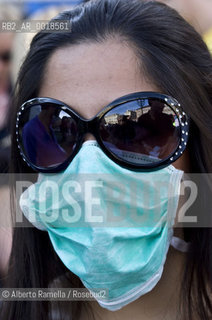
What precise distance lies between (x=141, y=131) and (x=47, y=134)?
0.33m

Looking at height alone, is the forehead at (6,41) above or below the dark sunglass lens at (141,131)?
above

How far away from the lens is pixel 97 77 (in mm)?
1354

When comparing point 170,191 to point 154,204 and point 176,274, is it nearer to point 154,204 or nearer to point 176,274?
point 154,204

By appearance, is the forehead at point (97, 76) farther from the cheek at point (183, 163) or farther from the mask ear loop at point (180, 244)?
the mask ear loop at point (180, 244)

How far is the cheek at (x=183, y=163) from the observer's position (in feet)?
4.66

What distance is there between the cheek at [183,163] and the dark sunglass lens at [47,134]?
34 centimetres

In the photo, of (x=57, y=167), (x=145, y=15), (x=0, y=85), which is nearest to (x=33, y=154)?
(x=57, y=167)

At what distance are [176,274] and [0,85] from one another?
211cm

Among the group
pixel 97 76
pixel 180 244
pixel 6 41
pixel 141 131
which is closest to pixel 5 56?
pixel 6 41

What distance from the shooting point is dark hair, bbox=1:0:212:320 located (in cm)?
137

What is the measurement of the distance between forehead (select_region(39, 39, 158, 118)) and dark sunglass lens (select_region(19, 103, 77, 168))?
56 mm

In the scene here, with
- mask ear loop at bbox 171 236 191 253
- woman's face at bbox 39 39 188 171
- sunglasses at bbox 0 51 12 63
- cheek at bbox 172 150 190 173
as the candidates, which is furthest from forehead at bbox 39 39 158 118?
sunglasses at bbox 0 51 12 63

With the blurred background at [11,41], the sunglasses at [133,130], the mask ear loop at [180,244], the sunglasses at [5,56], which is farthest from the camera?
the sunglasses at [5,56]

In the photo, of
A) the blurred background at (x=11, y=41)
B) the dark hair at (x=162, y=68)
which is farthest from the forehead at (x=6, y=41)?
the dark hair at (x=162, y=68)
